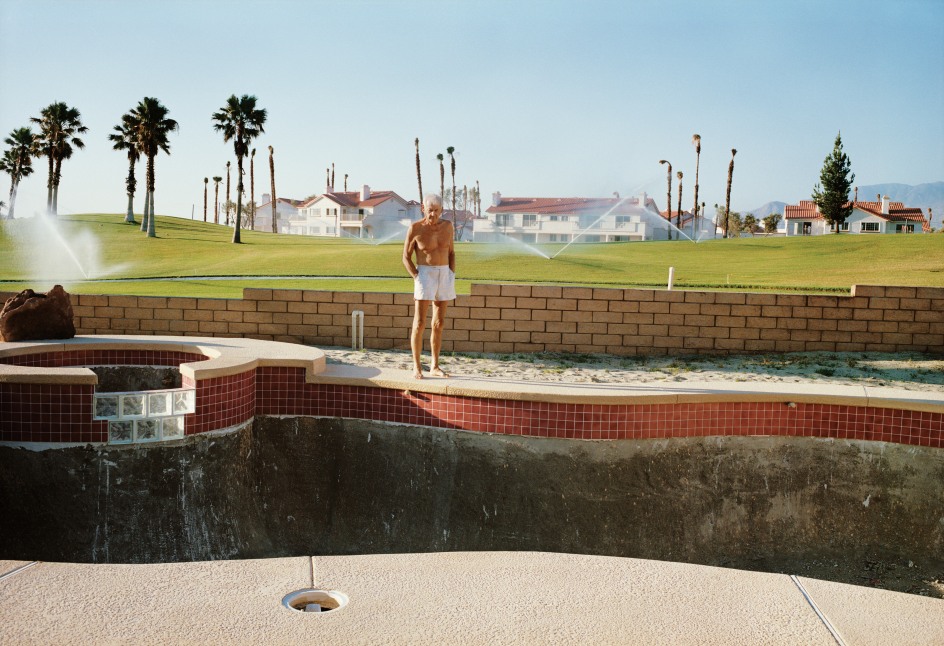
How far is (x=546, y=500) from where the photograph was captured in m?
7.08

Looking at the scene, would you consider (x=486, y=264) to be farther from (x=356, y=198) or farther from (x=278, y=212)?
(x=278, y=212)

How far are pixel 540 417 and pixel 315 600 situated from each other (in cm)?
377

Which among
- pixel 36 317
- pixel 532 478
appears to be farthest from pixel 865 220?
pixel 36 317

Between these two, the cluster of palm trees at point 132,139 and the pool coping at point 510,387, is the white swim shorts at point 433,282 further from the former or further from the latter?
the cluster of palm trees at point 132,139

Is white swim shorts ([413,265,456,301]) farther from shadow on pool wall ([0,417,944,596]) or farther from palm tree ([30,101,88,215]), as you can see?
palm tree ([30,101,88,215])

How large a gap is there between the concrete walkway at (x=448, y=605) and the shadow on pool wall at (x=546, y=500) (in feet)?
10.2

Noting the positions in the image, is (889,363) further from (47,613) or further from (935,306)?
(47,613)

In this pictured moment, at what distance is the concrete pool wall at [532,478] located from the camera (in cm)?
674

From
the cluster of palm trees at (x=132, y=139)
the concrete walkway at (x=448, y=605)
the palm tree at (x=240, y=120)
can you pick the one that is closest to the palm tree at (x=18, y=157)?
the cluster of palm trees at (x=132, y=139)

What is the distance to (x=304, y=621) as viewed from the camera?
128 inches

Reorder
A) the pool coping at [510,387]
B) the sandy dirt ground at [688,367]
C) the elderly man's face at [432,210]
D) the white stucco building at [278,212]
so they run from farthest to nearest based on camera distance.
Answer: the white stucco building at [278,212] → the sandy dirt ground at [688,367] → the elderly man's face at [432,210] → the pool coping at [510,387]

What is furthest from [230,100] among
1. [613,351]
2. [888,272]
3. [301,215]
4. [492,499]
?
[301,215]

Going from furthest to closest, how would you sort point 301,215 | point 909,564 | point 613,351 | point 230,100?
1. point 301,215
2. point 230,100
3. point 613,351
4. point 909,564

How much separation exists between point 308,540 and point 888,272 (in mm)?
19269
